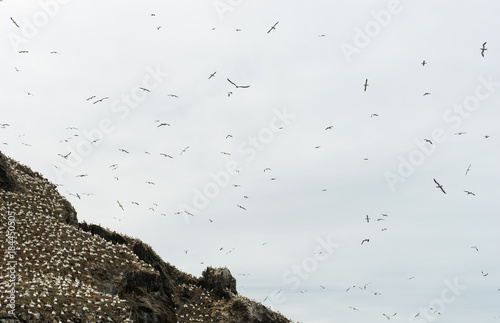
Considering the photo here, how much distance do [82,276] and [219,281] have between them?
1336cm

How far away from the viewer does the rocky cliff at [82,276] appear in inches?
1015

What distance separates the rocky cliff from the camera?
84.6 feet

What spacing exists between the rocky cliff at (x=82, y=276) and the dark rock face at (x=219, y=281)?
90mm

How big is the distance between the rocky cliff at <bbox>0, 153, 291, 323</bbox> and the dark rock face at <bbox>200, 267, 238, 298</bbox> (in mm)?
90

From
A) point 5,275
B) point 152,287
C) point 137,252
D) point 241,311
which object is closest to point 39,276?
point 5,275

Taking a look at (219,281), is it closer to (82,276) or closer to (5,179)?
(82,276)

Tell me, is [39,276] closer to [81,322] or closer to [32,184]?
[81,322]

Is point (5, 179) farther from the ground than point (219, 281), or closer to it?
farther from the ground

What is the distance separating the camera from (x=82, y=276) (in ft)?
104
